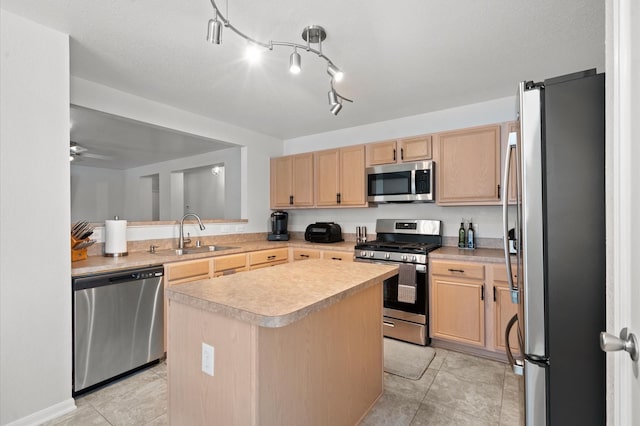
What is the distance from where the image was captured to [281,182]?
4.39 m

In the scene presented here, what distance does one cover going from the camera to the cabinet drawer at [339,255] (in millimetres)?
3361

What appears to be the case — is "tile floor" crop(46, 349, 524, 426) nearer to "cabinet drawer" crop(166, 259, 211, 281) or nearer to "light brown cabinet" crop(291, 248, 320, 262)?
"cabinet drawer" crop(166, 259, 211, 281)

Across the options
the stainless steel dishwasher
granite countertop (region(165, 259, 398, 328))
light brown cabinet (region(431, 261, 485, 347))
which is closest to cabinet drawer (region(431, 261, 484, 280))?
light brown cabinet (region(431, 261, 485, 347))

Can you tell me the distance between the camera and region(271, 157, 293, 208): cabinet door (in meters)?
4.31

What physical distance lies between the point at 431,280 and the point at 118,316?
8.62 feet

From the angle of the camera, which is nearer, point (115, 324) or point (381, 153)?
point (115, 324)

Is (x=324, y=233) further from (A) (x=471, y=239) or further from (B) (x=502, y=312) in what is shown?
(B) (x=502, y=312)

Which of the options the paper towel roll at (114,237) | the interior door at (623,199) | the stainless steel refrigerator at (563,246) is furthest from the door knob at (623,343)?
the paper towel roll at (114,237)

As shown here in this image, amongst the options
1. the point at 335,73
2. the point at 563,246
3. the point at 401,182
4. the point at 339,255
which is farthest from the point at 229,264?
the point at 563,246

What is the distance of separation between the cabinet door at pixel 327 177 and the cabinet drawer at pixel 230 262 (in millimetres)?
1260

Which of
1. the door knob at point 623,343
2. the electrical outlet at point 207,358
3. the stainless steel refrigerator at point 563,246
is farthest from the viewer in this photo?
the electrical outlet at point 207,358

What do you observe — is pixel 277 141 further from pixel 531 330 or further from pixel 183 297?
pixel 531 330

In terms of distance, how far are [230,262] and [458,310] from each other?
224cm

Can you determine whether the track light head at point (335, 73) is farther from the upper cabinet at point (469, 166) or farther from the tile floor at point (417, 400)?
the tile floor at point (417, 400)
